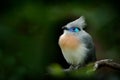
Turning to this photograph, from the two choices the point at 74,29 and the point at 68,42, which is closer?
the point at 74,29

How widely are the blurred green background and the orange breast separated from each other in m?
0.13

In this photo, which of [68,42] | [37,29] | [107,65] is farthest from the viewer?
[37,29]

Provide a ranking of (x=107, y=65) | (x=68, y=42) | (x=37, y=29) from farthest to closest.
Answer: (x=37, y=29) < (x=68, y=42) < (x=107, y=65)

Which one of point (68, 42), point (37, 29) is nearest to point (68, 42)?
point (68, 42)

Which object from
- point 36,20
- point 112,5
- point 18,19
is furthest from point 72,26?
point 112,5

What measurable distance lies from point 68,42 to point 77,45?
6 cm

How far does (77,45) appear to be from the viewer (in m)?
1.93

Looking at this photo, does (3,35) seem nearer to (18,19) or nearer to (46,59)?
(18,19)

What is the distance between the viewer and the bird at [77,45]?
1764 mm

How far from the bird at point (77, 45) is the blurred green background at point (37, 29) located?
89 millimetres

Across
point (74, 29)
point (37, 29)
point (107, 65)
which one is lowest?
point (107, 65)

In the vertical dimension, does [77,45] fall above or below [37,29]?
below

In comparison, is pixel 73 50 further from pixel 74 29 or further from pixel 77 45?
pixel 74 29

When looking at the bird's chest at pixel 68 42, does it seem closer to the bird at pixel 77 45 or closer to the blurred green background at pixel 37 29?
the bird at pixel 77 45
